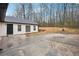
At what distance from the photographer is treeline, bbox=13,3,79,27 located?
2.34 meters

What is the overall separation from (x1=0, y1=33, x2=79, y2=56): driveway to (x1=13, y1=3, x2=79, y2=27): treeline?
172 millimetres

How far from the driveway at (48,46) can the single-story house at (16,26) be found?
4.7 inches

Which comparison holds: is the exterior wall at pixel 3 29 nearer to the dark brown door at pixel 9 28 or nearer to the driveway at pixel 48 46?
the dark brown door at pixel 9 28

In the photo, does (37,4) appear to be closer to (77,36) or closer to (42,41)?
(42,41)

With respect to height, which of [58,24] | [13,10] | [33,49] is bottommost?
[33,49]

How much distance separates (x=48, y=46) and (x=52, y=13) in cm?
44

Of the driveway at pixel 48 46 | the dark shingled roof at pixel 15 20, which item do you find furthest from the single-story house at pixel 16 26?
the driveway at pixel 48 46

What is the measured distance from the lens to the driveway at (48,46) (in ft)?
7.59

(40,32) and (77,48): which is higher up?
(40,32)

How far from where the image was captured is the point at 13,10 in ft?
7.65

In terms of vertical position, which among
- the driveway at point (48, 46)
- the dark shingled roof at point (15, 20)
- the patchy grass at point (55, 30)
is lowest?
the driveway at point (48, 46)

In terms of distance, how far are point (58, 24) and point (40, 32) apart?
26cm

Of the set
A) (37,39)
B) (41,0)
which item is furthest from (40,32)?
(41,0)

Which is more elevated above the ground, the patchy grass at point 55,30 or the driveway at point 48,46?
the patchy grass at point 55,30
